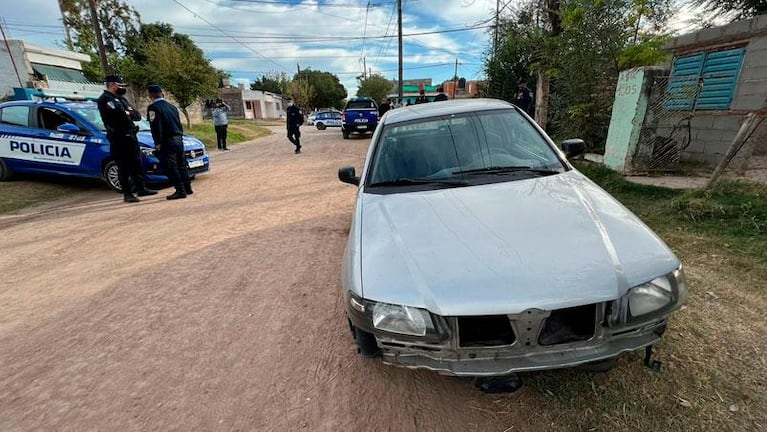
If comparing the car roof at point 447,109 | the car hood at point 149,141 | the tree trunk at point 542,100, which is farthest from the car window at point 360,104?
the car roof at point 447,109

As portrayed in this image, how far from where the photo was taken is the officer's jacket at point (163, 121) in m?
5.76

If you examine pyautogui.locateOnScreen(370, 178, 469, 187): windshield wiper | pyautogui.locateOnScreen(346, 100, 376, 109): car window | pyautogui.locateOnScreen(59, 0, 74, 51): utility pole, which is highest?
pyautogui.locateOnScreen(59, 0, 74, 51): utility pole

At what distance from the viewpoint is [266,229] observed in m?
4.64

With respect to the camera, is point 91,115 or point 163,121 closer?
point 163,121

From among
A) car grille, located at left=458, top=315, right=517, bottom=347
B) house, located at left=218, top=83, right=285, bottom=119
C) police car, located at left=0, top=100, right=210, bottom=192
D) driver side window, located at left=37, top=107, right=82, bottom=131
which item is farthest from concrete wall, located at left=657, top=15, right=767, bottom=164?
house, located at left=218, top=83, right=285, bottom=119

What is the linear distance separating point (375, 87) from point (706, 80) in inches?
2322

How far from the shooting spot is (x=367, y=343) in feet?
5.96

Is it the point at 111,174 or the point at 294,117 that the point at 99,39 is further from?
the point at 111,174

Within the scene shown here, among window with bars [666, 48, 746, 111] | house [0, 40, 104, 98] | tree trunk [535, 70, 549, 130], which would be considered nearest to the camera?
window with bars [666, 48, 746, 111]

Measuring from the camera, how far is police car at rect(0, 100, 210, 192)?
645 centimetres

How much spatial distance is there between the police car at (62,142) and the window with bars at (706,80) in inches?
371

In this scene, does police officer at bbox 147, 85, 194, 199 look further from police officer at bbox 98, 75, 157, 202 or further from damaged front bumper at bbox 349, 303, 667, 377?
damaged front bumper at bbox 349, 303, 667, 377

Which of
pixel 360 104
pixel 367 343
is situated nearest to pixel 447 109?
pixel 367 343

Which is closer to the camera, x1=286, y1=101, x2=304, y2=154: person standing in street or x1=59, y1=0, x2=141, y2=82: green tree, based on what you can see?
x1=286, y1=101, x2=304, y2=154: person standing in street
